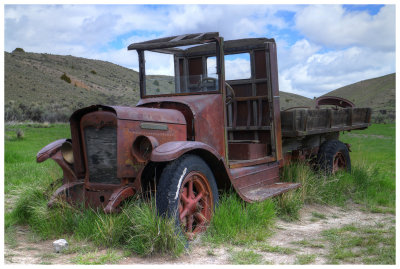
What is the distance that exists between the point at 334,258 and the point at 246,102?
3.82 metres

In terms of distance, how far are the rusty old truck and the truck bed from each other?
0.02 m

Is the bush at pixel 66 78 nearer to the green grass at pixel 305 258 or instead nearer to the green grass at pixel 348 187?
the green grass at pixel 348 187

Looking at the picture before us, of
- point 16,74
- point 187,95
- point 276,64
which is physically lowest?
point 187,95

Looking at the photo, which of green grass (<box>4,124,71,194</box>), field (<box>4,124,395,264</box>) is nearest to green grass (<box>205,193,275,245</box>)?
field (<box>4,124,395,264</box>)

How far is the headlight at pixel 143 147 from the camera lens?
187 inches

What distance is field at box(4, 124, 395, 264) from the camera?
4.29 meters

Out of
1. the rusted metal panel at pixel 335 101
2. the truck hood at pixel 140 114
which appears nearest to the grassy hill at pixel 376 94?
the rusted metal panel at pixel 335 101

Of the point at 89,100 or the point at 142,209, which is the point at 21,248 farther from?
the point at 89,100

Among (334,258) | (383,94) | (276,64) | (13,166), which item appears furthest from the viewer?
(383,94)

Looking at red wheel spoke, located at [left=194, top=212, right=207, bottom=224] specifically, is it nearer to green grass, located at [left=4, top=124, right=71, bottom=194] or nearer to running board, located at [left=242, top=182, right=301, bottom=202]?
running board, located at [left=242, top=182, right=301, bottom=202]

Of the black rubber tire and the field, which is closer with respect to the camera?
the field

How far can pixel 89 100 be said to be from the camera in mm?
36625

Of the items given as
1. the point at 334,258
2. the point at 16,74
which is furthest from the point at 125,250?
the point at 16,74

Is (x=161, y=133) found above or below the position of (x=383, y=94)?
below
